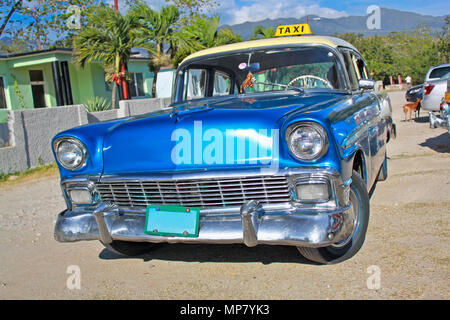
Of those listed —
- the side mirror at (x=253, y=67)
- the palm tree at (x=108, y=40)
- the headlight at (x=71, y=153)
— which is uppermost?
the palm tree at (x=108, y=40)

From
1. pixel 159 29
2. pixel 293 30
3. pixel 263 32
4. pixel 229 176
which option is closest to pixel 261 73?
pixel 293 30

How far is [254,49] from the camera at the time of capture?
421 cm

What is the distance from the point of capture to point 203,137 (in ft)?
9.34

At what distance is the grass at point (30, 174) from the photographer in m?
7.98

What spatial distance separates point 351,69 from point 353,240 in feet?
5.79

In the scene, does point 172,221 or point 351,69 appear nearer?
point 172,221

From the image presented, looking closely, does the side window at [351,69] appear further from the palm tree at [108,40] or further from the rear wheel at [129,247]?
the palm tree at [108,40]

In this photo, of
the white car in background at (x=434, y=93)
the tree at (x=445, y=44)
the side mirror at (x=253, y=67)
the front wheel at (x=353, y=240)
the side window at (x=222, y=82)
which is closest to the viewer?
the front wheel at (x=353, y=240)

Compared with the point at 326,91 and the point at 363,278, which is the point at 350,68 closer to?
the point at 326,91

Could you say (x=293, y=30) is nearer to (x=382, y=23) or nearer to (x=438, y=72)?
(x=382, y=23)

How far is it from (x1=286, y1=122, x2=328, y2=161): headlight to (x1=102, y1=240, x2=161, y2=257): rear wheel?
5.39 ft

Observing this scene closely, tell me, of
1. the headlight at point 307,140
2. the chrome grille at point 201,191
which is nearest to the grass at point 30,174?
the chrome grille at point 201,191

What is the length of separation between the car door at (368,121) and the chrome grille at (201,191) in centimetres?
93
